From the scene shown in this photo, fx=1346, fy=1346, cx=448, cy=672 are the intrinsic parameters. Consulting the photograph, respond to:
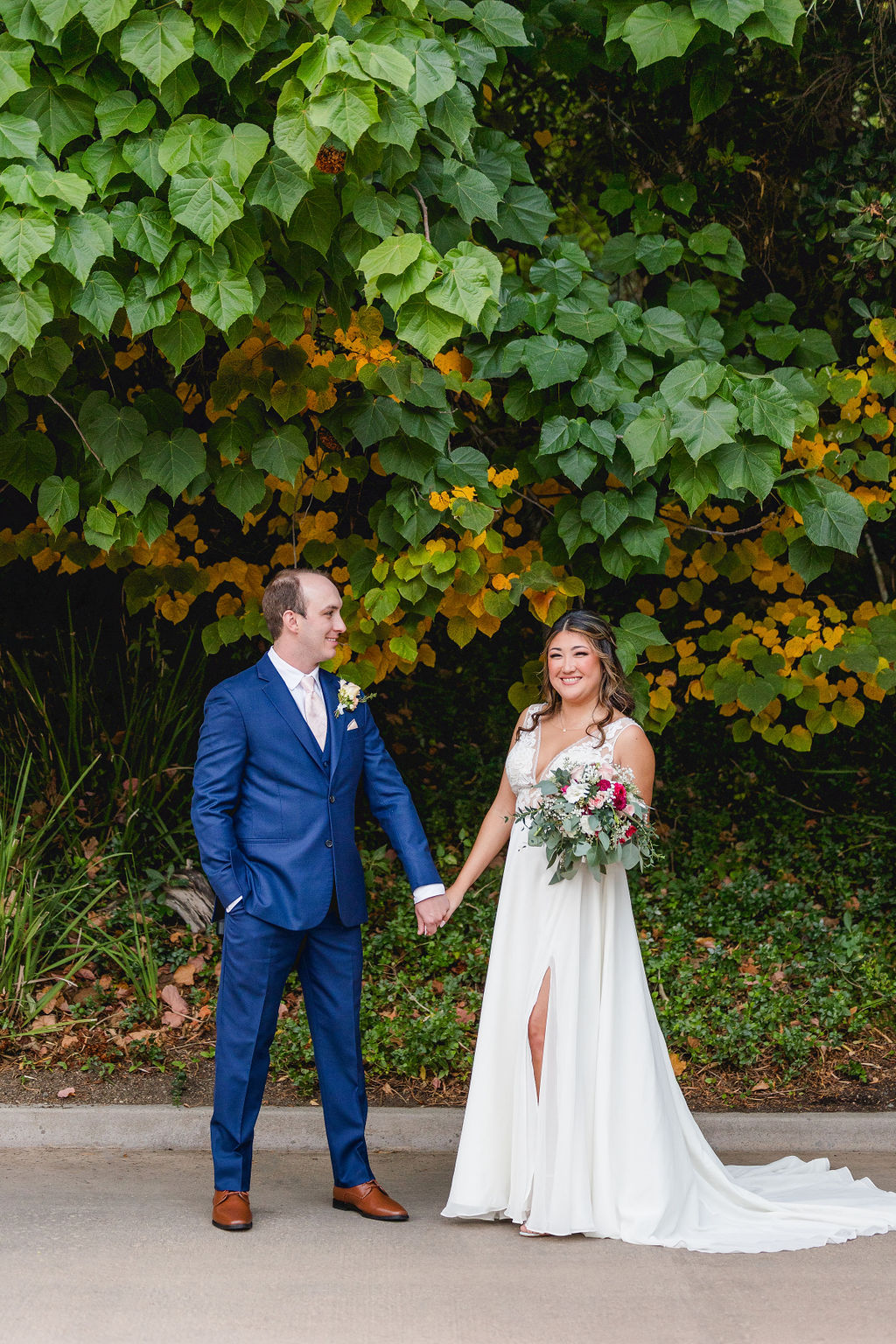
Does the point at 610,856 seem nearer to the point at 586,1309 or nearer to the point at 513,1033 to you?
the point at 513,1033

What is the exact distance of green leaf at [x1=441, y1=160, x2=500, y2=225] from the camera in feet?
16.3

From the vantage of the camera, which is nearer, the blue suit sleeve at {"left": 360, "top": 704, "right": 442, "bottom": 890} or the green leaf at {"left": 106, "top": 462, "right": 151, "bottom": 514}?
the blue suit sleeve at {"left": 360, "top": 704, "right": 442, "bottom": 890}

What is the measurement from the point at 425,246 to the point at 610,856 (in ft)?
6.80

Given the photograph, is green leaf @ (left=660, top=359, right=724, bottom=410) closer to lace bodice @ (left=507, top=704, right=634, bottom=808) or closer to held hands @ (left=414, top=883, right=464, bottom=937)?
lace bodice @ (left=507, top=704, right=634, bottom=808)

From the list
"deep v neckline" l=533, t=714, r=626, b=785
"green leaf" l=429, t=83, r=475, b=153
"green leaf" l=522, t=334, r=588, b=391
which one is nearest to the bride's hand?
"deep v neckline" l=533, t=714, r=626, b=785

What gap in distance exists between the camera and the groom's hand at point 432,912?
4.63 metres

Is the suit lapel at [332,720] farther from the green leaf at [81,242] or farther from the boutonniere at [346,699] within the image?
the green leaf at [81,242]

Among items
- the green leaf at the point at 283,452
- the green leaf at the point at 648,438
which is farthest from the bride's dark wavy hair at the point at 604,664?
the green leaf at the point at 283,452

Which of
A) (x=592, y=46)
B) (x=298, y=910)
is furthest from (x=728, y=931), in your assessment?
(x=592, y=46)

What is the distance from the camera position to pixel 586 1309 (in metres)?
3.84

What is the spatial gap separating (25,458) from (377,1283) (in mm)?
3469

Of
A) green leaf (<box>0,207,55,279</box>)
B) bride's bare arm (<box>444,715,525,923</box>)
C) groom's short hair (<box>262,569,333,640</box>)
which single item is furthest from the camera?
bride's bare arm (<box>444,715,525,923</box>)

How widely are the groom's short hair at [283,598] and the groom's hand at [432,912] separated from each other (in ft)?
3.47

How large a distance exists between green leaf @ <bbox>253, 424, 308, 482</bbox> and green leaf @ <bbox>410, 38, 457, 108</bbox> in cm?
164
